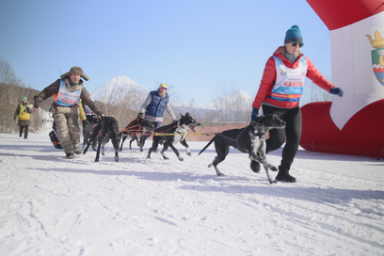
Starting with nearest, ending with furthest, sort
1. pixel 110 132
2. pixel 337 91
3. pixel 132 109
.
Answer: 1. pixel 337 91
2. pixel 110 132
3. pixel 132 109

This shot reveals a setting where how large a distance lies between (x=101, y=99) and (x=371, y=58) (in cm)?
1953

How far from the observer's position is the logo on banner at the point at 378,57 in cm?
662

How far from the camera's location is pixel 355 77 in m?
7.04

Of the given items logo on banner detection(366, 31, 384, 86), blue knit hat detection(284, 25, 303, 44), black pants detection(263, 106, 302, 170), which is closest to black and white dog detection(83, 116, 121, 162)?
black pants detection(263, 106, 302, 170)

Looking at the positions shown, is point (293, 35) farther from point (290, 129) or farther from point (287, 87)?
point (290, 129)

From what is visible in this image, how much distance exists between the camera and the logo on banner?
21.7ft

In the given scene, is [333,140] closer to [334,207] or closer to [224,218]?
[334,207]

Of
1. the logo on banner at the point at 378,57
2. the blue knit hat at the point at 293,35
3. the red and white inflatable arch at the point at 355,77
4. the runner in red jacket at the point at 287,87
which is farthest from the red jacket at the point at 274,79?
the logo on banner at the point at 378,57

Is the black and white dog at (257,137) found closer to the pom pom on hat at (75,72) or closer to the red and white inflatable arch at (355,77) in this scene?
the pom pom on hat at (75,72)

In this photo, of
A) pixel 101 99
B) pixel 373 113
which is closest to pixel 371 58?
pixel 373 113

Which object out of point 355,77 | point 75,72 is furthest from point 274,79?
point 355,77

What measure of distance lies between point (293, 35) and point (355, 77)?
15.4 ft

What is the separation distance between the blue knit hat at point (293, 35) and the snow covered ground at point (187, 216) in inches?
78.4

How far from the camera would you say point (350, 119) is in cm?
689
